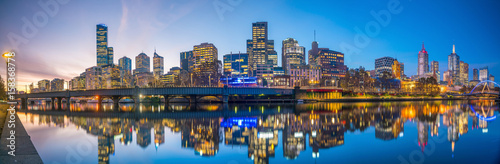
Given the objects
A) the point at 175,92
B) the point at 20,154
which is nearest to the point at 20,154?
the point at 20,154

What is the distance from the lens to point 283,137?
22.4 meters

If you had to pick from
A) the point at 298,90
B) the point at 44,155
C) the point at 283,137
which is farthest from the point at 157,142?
the point at 298,90

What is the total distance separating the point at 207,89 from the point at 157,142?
79920 mm

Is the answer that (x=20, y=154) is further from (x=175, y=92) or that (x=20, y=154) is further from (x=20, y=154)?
(x=175, y=92)

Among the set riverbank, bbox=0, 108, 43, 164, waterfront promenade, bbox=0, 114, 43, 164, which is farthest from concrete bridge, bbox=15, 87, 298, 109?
waterfront promenade, bbox=0, 114, 43, 164

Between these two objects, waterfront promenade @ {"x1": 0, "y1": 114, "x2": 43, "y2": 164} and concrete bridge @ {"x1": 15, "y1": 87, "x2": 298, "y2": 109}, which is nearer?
waterfront promenade @ {"x1": 0, "y1": 114, "x2": 43, "y2": 164}

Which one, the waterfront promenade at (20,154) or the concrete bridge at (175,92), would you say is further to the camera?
the concrete bridge at (175,92)

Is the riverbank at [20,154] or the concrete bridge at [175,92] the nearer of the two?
the riverbank at [20,154]

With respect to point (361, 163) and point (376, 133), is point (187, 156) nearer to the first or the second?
point (361, 163)

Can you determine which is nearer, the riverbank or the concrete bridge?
the riverbank

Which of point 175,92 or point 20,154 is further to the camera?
point 175,92

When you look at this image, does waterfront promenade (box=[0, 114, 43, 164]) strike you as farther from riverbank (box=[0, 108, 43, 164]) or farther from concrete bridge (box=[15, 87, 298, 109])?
concrete bridge (box=[15, 87, 298, 109])

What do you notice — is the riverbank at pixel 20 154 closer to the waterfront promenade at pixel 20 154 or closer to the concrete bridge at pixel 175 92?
the waterfront promenade at pixel 20 154

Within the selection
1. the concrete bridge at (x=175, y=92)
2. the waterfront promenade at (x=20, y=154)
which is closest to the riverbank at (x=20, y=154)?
the waterfront promenade at (x=20, y=154)
